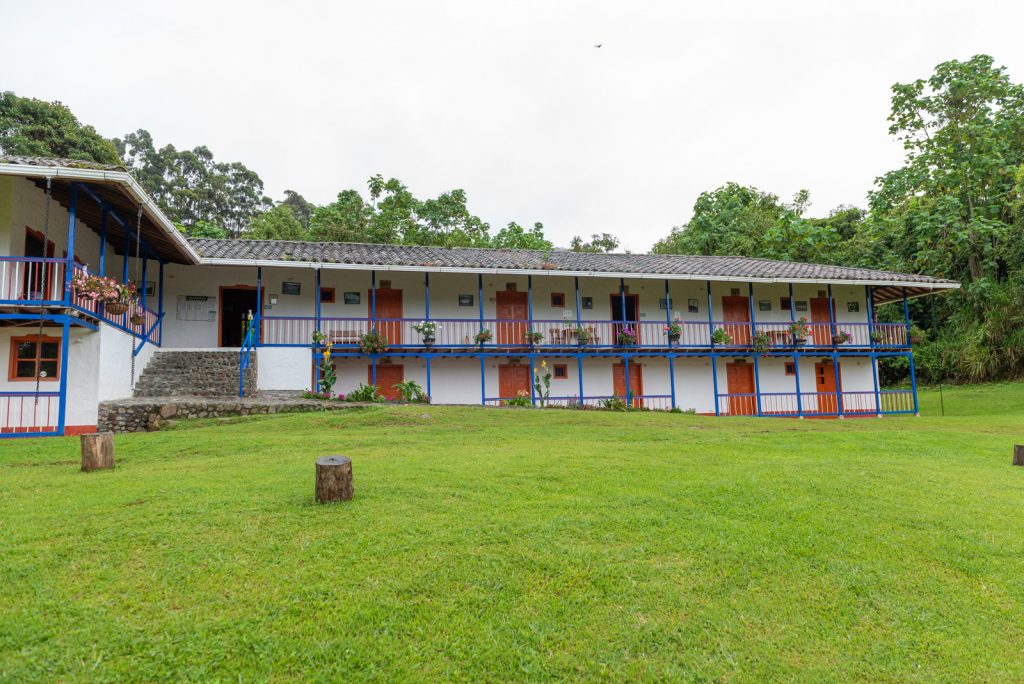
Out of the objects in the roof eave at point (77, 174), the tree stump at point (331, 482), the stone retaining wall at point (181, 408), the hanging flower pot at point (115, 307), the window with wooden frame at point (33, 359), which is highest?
the roof eave at point (77, 174)

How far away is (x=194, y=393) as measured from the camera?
42.2 feet

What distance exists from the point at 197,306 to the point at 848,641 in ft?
55.3

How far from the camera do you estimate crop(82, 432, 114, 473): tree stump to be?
22.3ft

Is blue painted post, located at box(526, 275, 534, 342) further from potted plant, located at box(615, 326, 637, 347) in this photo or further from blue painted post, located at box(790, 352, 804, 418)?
blue painted post, located at box(790, 352, 804, 418)

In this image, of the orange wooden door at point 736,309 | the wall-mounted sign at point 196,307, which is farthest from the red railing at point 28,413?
the orange wooden door at point 736,309

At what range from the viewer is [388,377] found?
53.8 feet

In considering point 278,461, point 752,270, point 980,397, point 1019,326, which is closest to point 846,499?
point 278,461

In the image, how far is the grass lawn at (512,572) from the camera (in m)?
3.05

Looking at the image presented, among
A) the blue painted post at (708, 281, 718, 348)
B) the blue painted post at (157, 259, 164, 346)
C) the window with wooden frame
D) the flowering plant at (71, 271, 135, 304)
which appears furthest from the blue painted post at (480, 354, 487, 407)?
the window with wooden frame

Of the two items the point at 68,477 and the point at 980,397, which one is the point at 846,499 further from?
the point at 980,397

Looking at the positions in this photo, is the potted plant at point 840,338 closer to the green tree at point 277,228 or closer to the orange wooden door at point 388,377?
the orange wooden door at point 388,377

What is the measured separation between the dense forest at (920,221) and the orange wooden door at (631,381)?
13.2 metres

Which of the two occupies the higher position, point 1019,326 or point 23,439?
point 1019,326

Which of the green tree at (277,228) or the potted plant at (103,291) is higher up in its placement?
the green tree at (277,228)
